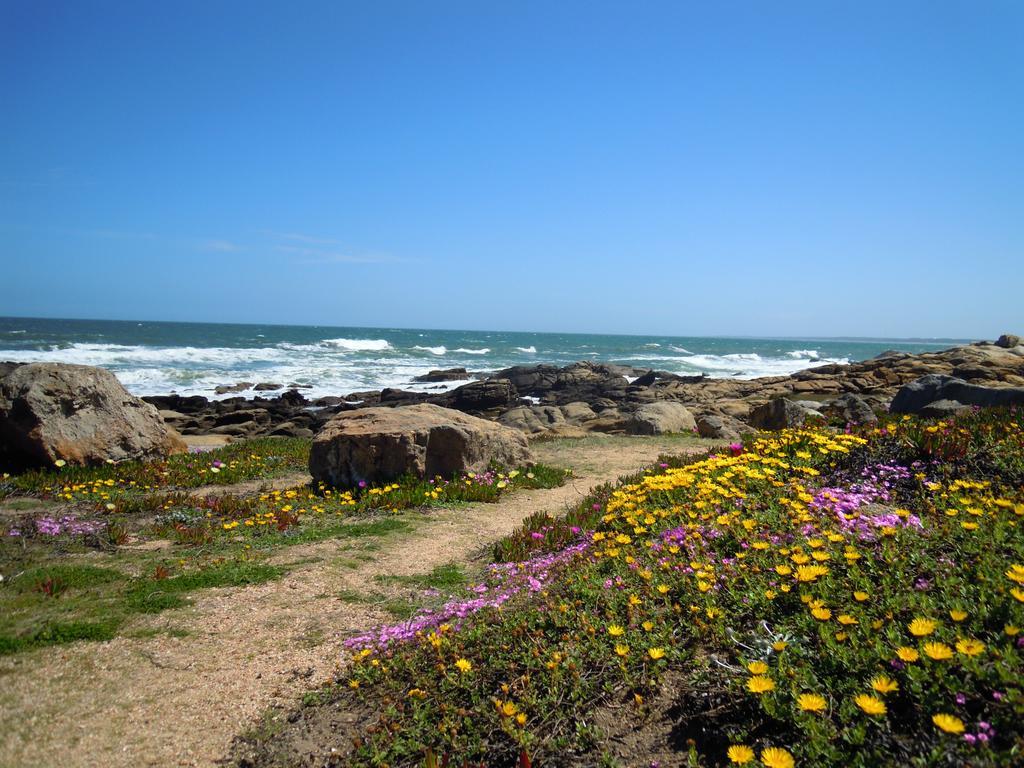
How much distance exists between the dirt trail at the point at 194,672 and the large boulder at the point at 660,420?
13037 mm

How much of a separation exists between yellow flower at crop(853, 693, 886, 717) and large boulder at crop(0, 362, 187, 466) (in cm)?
1356

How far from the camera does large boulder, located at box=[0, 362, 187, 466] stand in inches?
454

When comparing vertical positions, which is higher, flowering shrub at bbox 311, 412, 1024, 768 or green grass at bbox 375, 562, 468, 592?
flowering shrub at bbox 311, 412, 1024, 768

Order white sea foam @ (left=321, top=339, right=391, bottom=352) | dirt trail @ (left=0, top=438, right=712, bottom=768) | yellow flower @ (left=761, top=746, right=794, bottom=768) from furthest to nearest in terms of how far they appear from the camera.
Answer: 1. white sea foam @ (left=321, top=339, right=391, bottom=352)
2. dirt trail @ (left=0, top=438, right=712, bottom=768)
3. yellow flower @ (left=761, top=746, right=794, bottom=768)

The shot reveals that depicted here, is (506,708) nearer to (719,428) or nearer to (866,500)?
(866,500)

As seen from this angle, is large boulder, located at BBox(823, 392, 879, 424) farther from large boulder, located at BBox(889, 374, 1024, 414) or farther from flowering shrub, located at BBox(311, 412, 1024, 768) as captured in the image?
flowering shrub, located at BBox(311, 412, 1024, 768)

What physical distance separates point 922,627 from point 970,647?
0.68 feet

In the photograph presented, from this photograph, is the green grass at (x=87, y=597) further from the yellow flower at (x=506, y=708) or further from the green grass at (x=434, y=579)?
the yellow flower at (x=506, y=708)

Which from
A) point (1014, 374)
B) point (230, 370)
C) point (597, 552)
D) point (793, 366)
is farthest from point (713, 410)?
point (793, 366)

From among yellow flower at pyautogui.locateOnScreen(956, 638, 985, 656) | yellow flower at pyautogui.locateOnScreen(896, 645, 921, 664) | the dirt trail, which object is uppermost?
yellow flower at pyautogui.locateOnScreen(956, 638, 985, 656)

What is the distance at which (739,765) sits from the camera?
264 centimetres

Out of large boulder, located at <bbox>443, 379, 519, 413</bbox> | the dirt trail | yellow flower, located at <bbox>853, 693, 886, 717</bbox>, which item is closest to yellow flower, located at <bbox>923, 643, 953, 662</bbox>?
yellow flower, located at <bbox>853, 693, 886, 717</bbox>

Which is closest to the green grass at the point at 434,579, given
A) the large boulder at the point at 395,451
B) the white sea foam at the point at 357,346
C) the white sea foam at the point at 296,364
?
the large boulder at the point at 395,451

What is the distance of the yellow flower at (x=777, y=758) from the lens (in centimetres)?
240
